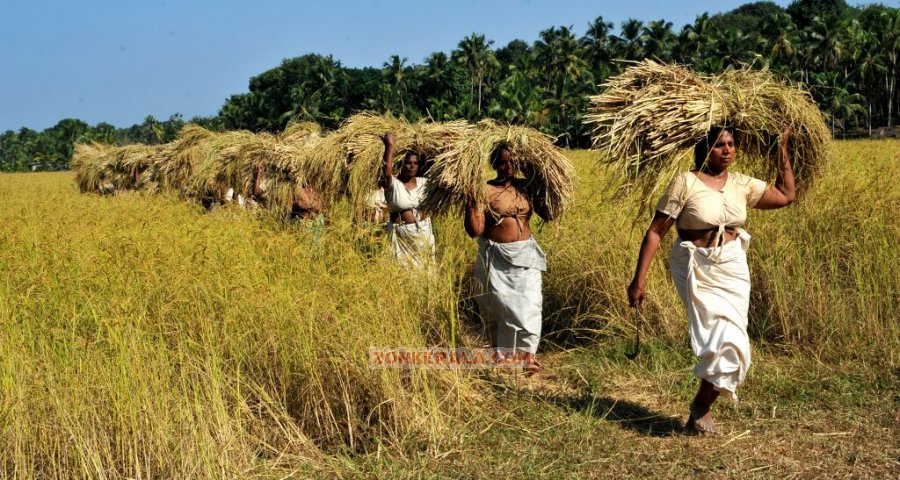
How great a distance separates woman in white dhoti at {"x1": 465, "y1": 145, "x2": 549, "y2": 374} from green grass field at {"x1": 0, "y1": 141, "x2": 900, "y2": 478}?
0.29 meters

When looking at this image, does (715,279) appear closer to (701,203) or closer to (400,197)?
(701,203)

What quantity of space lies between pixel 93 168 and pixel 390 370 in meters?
15.7

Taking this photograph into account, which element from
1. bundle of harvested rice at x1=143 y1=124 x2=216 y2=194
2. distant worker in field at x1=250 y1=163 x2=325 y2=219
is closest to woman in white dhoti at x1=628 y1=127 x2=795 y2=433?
distant worker in field at x1=250 y1=163 x2=325 y2=219

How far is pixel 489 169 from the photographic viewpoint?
4.76 m

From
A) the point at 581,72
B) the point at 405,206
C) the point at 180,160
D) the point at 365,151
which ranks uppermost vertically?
the point at 581,72

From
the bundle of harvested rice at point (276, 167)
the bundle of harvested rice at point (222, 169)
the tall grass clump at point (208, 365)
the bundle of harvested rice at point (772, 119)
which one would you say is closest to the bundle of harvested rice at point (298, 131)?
the bundle of harvested rice at point (276, 167)

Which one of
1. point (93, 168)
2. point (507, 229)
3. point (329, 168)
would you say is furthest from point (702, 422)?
point (93, 168)

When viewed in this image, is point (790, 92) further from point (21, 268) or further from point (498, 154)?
point (21, 268)

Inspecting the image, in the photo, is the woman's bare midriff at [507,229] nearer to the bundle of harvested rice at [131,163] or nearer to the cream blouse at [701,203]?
the cream blouse at [701,203]

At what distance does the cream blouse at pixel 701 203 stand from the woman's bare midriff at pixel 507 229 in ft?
3.89

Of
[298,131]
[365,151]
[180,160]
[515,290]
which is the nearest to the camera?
[515,290]

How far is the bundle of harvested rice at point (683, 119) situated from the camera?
3.69 meters

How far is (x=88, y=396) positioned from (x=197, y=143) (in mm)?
9683

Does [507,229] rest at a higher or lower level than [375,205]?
lower
